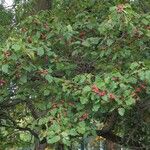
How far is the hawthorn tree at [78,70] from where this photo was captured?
4633mm

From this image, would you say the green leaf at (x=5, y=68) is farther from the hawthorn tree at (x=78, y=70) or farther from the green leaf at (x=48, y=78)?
the green leaf at (x=48, y=78)

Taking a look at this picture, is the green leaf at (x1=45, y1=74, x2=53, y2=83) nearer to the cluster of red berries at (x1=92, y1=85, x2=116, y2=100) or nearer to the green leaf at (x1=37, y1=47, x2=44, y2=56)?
the green leaf at (x1=37, y1=47, x2=44, y2=56)

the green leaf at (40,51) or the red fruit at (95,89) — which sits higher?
the green leaf at (40,51)

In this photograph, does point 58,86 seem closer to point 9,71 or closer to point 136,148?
point 9,71

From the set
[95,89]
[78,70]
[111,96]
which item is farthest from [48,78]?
[78,70]

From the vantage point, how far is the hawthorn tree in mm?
4633

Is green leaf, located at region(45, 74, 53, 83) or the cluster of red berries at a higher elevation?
green leaf, located at region(45, 74, 53, 83)

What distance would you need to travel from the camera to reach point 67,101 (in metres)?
5.14

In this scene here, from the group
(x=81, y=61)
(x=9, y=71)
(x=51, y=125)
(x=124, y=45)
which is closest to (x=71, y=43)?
(x=81, y=61)

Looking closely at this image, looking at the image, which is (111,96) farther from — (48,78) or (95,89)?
(48,78)

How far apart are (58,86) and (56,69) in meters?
0.33

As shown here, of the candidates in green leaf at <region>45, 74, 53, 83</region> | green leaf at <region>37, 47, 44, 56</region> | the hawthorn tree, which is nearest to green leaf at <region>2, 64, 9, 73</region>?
the hawthorn tree

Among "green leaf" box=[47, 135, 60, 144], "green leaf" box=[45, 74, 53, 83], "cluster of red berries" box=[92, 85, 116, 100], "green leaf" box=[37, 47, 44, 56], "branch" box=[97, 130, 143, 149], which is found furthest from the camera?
"branch" box=[97, 130, 143, 149]

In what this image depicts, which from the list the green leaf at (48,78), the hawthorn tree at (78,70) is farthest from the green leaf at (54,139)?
the green leaf at (48,78)
